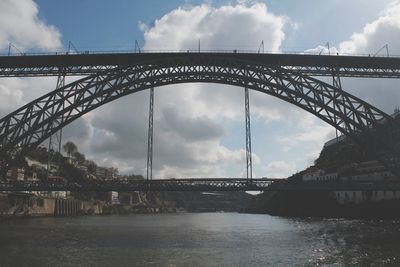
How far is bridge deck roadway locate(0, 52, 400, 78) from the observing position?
49.4 meters

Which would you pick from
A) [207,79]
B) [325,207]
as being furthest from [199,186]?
[325,207]

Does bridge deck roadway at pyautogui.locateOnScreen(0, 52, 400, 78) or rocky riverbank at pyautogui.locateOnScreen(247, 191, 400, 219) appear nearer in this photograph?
bridge deck roadway at pyautogui.locateOnScreen(0, 52, 400, 78)

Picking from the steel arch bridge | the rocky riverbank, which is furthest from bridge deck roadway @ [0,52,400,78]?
the rocky riverbank

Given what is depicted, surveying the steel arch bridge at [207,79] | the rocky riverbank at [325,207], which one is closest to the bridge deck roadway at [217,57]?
the steel arch bridge at [207,79]

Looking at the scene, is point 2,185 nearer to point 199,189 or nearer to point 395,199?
point 199,189

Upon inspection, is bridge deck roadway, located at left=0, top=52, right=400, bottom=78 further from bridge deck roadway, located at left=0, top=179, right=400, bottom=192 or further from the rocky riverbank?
the rocky riverbank

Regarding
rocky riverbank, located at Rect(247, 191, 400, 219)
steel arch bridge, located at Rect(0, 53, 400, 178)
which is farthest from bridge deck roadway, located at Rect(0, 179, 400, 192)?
rocky riverbank, located at Rect(247, 191, 400, 219)

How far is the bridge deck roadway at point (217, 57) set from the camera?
49.4 m

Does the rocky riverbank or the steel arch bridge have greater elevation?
the steel arch bridge

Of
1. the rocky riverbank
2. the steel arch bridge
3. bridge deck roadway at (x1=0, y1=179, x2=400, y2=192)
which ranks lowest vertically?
the rocky riverbank

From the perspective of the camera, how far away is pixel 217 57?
49.9m

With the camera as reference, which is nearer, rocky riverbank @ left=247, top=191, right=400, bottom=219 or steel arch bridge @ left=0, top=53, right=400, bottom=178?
steel arch bridge @ left=0, top=53, right=400, bottom=178

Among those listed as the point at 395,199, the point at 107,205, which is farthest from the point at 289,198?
the point at 107,205

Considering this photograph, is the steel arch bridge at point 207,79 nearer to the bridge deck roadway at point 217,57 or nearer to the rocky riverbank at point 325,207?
the bridge deck roadway at point 217,57
